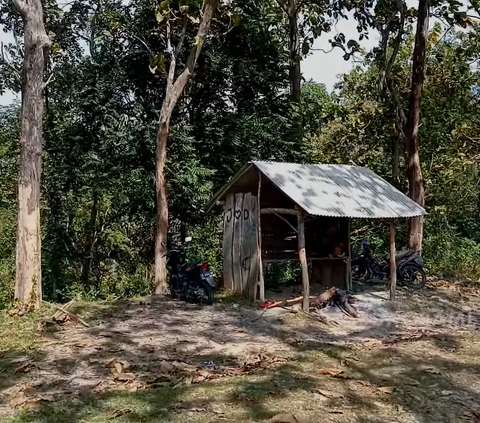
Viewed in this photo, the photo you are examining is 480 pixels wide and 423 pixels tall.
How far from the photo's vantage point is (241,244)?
9.98 m

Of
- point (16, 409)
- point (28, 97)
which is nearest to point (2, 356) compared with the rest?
point (16, 409)

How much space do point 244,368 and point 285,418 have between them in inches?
61.1

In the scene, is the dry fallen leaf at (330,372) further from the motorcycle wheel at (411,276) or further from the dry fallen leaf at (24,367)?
the motorcycle wheel at (411,276)

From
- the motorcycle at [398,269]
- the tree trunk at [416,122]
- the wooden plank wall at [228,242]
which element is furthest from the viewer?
the tree trunk at [416,122]

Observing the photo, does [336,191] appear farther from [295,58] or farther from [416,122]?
[295,58]

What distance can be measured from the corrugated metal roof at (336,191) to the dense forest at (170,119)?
2.50m

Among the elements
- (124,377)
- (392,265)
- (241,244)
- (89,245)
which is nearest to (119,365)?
(124,377)

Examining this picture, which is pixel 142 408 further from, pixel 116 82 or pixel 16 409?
pixel 116 82

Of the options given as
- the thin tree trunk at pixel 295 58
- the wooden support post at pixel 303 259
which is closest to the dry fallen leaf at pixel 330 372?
the wooden support post at pixel 303 259

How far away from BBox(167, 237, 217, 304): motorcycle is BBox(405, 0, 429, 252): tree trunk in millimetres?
5132

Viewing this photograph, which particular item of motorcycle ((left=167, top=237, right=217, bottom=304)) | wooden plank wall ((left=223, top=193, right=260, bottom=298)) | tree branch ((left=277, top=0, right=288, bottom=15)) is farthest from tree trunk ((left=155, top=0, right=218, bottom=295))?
tree branch ((left=277, top=0, right=288, bottom=15))

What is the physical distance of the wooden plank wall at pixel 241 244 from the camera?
9.57 m

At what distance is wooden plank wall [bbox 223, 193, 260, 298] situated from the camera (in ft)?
31.4

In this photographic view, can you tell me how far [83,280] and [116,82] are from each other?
497 centimetres
